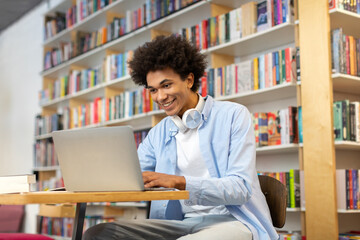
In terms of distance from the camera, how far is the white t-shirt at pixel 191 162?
1.82 meters

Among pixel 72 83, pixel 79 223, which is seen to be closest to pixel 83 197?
pixel 79 223

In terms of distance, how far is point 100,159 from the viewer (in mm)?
1419

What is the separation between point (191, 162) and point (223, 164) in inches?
5.9

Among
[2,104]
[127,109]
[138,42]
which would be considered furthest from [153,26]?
[2,104]

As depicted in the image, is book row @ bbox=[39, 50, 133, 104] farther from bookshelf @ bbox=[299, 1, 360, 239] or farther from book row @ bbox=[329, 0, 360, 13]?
book row @ bbox=[329, 0, 360, 13]

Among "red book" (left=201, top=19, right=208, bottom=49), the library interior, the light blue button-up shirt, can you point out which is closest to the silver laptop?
the library interior

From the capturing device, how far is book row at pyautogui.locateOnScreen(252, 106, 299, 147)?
2.96 meters

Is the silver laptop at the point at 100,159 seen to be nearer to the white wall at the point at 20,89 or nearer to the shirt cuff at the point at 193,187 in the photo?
the shirt cuff at the point at 193,187

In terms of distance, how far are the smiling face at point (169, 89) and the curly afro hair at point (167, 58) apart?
22mm

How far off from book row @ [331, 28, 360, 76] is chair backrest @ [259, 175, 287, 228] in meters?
1.10

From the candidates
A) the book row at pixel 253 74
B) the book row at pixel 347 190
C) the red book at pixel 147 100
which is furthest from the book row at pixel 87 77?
the book row at pixel 347 190

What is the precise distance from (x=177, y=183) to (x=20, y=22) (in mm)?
5707

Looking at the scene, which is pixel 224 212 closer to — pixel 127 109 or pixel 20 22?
pixel 127 109

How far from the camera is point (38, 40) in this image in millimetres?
6082
